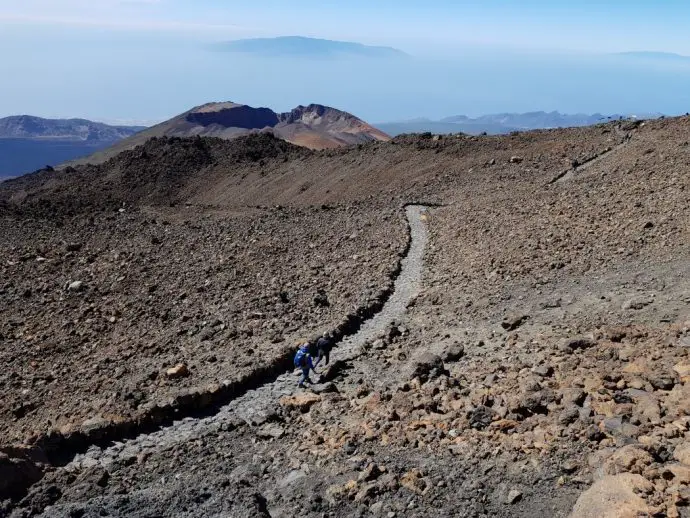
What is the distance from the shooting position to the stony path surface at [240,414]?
36.8 ft

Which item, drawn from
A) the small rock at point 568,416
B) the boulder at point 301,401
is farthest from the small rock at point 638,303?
the boulder at point 301,401

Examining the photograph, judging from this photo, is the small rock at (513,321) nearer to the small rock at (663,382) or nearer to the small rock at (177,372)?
the small rock at (663,382)

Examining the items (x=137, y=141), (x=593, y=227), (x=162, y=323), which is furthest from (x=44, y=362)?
(x=137, y=141)

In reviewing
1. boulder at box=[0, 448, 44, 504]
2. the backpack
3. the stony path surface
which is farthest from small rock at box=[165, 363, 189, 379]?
boulder at box=[0, 448, 44, 504]

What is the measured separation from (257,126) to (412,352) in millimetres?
105462

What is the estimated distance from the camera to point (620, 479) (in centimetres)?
705

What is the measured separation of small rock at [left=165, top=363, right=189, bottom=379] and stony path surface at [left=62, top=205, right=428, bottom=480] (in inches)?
68.1

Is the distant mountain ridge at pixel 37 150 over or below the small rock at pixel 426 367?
over

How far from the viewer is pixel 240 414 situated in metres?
12.4

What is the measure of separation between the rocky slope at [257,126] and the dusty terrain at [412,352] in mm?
65074

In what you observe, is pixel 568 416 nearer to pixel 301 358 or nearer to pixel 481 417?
pixel 481 417

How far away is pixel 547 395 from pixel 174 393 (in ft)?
24.1

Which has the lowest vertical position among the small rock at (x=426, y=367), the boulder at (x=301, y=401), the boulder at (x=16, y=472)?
the boulder at (x=16, y=472)

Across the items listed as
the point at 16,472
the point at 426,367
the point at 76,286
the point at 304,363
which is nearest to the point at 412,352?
the point at 426,367
